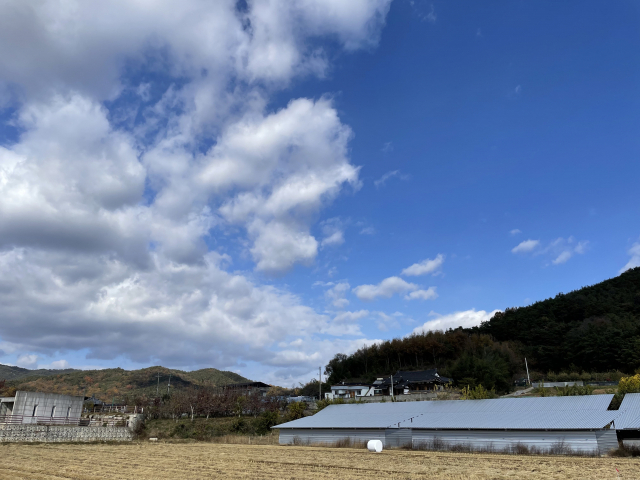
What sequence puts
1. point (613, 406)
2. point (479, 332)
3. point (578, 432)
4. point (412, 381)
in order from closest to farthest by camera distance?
1. point (578, 432)
2. point (613, 406)
3. point (412, 381)
4. point (479, 332)

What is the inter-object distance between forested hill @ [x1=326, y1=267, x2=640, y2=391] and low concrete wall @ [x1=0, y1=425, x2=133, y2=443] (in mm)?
43980

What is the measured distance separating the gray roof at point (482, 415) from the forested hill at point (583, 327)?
159 feet

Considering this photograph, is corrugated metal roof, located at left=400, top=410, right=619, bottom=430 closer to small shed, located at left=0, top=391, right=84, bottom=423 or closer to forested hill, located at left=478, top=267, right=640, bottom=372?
small shed, located at left=0, top=391, right=84, bottom=423

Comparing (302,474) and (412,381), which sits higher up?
(412,381)

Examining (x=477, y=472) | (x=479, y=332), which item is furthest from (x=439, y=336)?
(x=477, y=472)

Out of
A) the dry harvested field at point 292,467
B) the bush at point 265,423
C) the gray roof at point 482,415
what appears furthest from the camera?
the bush at point 265,423

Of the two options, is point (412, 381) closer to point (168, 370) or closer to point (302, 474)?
point (302, 474)

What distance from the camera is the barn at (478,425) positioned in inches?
1107

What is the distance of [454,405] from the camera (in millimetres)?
39875

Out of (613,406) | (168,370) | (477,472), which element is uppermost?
(168,370)

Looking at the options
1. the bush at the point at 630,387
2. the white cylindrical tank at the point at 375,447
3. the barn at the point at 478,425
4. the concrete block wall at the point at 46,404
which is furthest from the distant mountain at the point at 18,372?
the bush at the point at 630,387

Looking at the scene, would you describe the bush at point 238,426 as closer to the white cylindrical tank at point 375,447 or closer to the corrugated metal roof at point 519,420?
the corrugated metal roof at point 519,420

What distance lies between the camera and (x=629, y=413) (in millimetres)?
30297

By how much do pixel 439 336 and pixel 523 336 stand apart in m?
20.2
